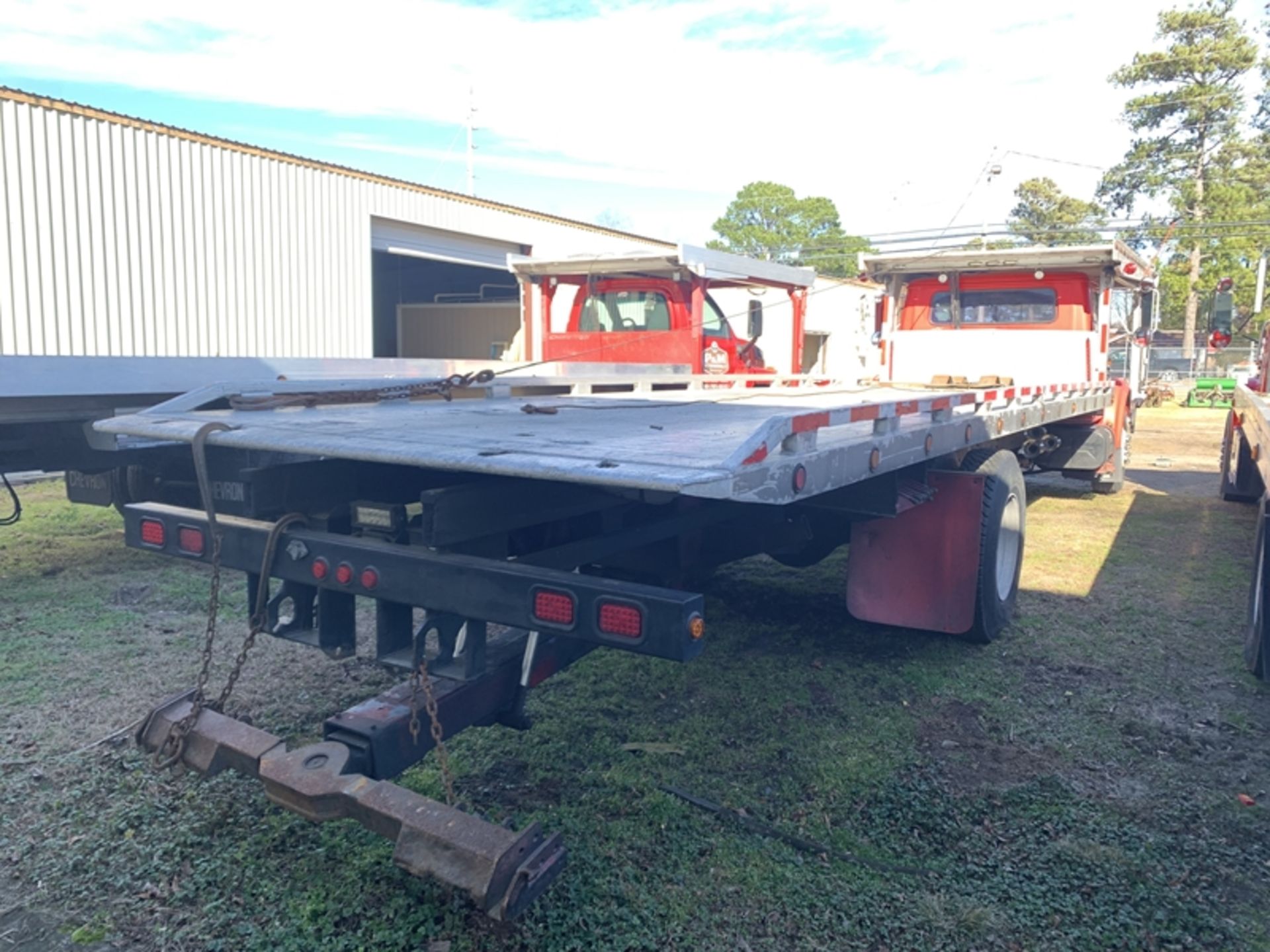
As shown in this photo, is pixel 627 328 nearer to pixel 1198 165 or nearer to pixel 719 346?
pixel 719 346

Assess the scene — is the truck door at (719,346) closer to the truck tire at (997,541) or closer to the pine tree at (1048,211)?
the truck tire at (997,541)

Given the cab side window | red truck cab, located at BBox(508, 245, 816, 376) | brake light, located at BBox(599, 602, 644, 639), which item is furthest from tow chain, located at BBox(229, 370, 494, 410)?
the cab side window

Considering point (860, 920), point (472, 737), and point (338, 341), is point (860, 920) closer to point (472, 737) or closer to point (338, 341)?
point (472, 737)

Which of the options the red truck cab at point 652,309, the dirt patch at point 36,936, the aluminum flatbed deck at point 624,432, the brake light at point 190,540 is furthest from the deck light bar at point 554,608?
the red truck cab at point 652,309

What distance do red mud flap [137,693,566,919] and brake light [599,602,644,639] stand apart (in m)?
0.54

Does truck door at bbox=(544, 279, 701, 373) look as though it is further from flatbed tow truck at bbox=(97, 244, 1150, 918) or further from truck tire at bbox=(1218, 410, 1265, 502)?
truck tire at bbox=(1218, 410, 1265, 502)

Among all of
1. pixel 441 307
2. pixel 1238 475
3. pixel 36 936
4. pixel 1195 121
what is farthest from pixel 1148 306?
pixel 1195 121

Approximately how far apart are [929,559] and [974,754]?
116cm

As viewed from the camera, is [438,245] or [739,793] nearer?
[739,793]

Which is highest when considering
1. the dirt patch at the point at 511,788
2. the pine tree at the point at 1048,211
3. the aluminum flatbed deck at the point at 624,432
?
the pine tree at the point at 1048,211

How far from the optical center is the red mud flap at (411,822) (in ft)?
7.86

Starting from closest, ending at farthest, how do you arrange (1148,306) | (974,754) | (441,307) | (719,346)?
(974,754) → (719,346) → (1148,306) → (441,307)

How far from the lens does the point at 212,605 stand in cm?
313

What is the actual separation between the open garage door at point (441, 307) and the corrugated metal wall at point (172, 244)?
174 inches
